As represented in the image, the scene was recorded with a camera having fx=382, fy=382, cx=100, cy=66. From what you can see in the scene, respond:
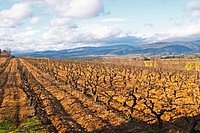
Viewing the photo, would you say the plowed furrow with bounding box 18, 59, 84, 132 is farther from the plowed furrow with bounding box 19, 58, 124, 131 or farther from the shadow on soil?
the shadow on soil

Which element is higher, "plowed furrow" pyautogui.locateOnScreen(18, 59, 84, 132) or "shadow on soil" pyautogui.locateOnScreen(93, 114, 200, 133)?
"plowed furrow" pyautogui.locateOnScreen(18, 59, 84, 132)

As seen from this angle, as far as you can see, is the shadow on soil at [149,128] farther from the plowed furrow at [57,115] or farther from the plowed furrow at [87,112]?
the plowed furrow at [57,115]

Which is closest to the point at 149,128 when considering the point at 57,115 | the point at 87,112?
the point at 87,112

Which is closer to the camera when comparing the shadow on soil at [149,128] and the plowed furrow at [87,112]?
the shadow on soil at [149,128]

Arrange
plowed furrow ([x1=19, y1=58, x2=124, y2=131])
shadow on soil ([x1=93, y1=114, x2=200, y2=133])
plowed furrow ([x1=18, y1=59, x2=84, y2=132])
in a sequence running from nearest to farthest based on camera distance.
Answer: shadow on soil ([x1=93, y1=114, x2=200, y2=133])
plowed furrow ([x1=18, y1=59, x2=84, y2=132])
plowed furrow ([x1=19, y1=58, x2=124, y2=131])

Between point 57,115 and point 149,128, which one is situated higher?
point 57,115

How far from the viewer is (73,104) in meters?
35.9

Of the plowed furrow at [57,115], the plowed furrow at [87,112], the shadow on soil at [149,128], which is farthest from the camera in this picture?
the plowed furrow at [87,112]

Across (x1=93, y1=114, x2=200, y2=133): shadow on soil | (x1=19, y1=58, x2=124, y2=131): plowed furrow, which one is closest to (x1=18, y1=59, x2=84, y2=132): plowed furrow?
(x1=19, y1=58, x2=124, y2=131): plowed furrow

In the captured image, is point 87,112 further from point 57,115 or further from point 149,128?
point 149,128

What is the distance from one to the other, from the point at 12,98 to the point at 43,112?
388 inches

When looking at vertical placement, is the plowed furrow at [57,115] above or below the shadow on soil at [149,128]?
above

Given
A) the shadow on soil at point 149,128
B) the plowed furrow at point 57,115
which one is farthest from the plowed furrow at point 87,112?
the shadow on soil at point 149,128

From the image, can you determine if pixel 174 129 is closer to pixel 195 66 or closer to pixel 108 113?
pixel 108 113
